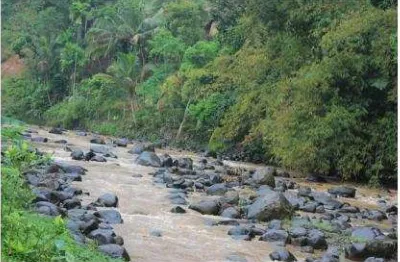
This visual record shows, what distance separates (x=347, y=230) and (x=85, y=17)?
86.7 ft

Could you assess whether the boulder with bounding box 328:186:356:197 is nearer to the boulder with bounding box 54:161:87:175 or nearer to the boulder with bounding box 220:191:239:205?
the boulder with bounding box 220:191:239:205

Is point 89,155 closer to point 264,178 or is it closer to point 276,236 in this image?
point 264,178

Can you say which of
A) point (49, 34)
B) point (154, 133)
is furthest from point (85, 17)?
point (154, 133)

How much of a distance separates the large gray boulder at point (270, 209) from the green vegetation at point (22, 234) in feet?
12.0

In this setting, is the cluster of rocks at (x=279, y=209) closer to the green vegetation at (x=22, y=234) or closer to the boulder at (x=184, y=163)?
the boulder at (x=184, y=163)

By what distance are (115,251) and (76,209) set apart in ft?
7.50

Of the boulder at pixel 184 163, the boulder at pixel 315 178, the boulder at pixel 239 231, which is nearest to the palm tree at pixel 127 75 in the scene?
the boulder at pixel 184 163

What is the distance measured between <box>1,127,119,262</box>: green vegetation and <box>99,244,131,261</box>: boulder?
19 centimetres

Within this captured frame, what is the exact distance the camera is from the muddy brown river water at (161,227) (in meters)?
7.09

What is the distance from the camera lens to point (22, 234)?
480cm

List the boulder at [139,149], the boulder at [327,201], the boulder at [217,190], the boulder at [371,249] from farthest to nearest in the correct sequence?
1. the boulder at [139,149]
2. the boulder at [217,190]
3. the boulder at [327,201]
4. the boulder at [371,249]

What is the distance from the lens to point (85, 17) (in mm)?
33188

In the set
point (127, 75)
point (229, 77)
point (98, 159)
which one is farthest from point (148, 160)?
point (127, 75)

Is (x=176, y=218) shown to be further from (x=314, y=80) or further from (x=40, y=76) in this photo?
(x=40, y=76)
